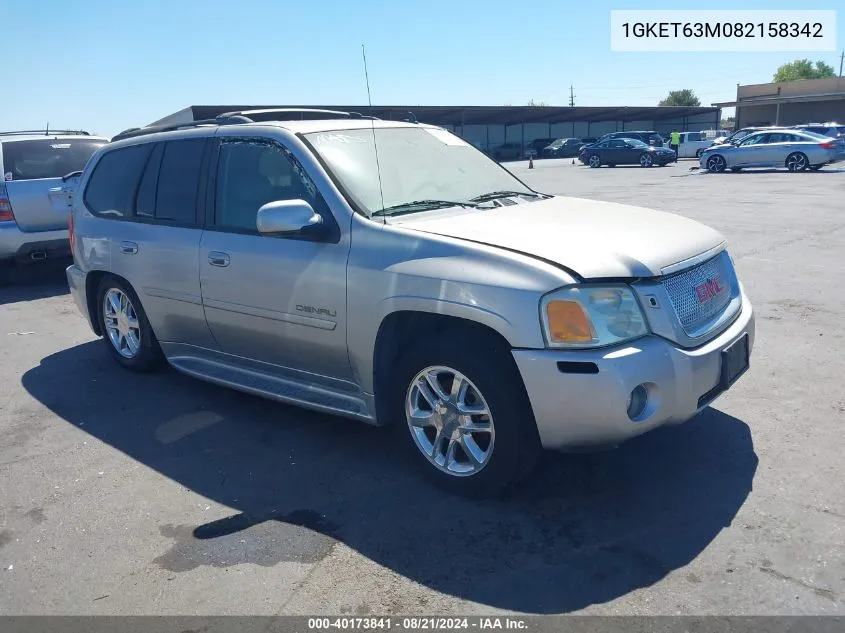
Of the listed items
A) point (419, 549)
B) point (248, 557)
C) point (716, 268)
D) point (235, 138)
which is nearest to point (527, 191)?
point (716, 268)

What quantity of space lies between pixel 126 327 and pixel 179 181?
139 centimetres

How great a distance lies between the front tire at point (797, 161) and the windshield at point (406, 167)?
23.5m

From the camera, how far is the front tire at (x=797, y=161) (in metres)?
24.7

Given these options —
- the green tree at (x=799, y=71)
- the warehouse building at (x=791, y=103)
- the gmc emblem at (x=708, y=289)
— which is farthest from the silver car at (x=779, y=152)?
the green tree at (x=799, y=71)

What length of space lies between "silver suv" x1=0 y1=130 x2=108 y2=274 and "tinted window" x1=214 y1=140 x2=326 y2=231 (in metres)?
5.40

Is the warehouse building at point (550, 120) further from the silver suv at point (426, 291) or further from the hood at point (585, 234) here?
the hood at point (585, 234)

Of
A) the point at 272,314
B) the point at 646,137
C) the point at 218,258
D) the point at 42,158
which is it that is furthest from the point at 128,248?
the point at 646,137

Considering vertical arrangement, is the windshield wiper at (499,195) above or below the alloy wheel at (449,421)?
above

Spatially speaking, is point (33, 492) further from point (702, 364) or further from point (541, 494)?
point (702, 364)

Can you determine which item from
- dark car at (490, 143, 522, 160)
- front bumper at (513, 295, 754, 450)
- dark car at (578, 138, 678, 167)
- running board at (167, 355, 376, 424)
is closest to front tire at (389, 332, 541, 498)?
front bumper at (513, 295, 754, 450)

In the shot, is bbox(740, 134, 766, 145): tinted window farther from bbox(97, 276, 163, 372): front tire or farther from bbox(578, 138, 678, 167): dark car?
bbox(97, 276, 163, 372): front tire

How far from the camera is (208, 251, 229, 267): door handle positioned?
4473 mm

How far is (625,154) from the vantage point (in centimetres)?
3538

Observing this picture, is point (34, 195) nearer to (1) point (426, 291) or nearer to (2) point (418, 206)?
(2) point (418, 206)
